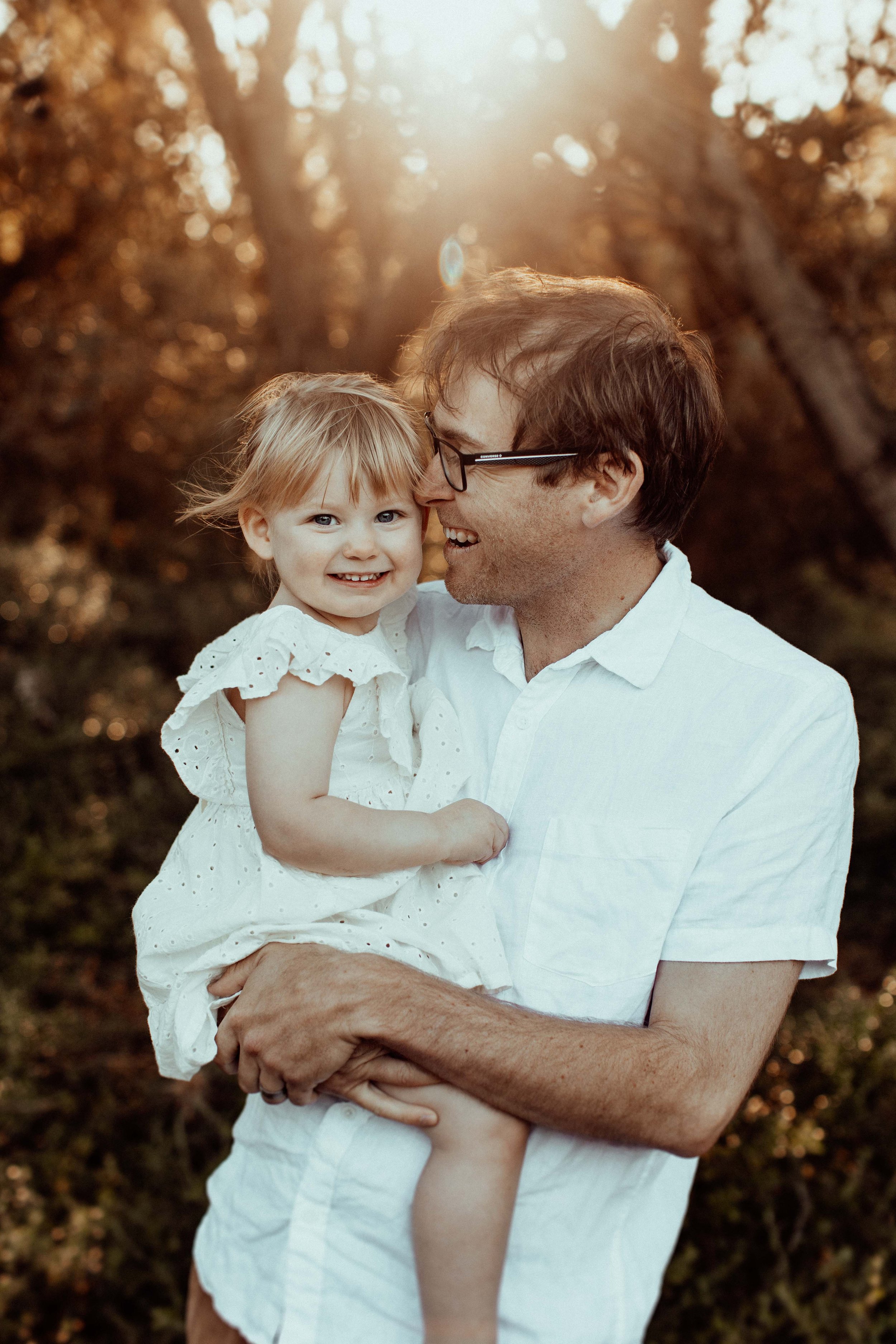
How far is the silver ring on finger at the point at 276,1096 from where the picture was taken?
1675mm

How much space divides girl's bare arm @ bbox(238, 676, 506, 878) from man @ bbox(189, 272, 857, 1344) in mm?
149

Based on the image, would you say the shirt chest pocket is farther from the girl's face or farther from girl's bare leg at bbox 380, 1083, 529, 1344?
the girl's face

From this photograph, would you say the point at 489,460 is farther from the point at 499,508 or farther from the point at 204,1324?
the point at 204,1324

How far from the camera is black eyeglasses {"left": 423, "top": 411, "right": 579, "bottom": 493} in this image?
189 centimetres

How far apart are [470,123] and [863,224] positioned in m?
1.92

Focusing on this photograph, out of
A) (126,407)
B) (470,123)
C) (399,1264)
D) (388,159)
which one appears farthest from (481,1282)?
(126,407)

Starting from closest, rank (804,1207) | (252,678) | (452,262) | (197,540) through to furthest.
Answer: (252,678) → (804,1207) → (452,262) → (197,540)

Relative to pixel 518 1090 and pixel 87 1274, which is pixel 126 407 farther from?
pixel 518 1090

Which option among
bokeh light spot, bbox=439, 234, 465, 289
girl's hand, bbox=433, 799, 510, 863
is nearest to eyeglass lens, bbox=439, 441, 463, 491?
girl's hand, bbox=433, 799, 510, 863

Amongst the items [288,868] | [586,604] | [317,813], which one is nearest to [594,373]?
[586,604]

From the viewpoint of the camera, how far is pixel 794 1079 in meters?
3.10

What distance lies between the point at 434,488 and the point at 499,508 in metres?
0.14

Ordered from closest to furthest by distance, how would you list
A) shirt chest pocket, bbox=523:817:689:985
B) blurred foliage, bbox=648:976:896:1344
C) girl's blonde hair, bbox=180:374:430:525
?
shirt chest pocket, bbox=523:817:689:985 < girl's blonde hair, bbox=180:374:430:525 < blurred foliage, bbox=648:976:896:1344

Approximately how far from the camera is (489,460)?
6.22 feet
